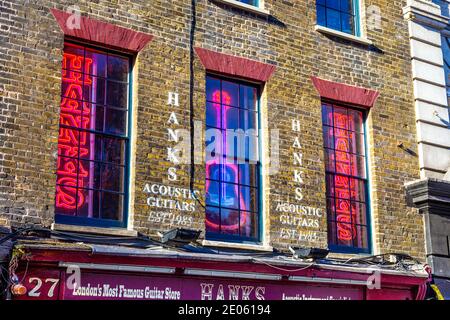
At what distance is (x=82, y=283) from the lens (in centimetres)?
928

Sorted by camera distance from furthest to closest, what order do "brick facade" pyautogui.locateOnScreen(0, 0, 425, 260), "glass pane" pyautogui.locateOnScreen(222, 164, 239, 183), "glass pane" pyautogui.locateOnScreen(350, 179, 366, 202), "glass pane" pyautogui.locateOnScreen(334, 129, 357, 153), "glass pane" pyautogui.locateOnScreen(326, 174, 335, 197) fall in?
"glass pane" pyautogui.locateOnScreen(334, 129, 357, 153) → "glass pane" pyautogui.locateOnScreen(350, 179, 366, 202) → "glass pane" pyautogui.locateOnScreen(326, 174, 335, 197) → "glass pane" pyautogui.locateOnScreen(222, 164, 239, 183) → "brick facade" pyautogui.locateOnScreen(0, 0, 425, 260)

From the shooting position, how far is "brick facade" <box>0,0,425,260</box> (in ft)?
31.4

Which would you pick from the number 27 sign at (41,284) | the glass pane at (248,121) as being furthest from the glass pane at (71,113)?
the glass pane at (248,121)

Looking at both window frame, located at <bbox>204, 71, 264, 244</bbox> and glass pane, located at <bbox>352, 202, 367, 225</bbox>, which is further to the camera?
glass pane, located at <bbox>352, 202, 367, 225</bbox>

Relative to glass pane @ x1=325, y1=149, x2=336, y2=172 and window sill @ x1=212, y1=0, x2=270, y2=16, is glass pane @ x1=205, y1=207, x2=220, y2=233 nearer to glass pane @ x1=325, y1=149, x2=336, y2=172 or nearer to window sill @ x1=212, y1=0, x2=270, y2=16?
glass pane @ x1=325, y1=149, x2=336, y2=172

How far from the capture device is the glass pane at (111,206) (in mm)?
10164

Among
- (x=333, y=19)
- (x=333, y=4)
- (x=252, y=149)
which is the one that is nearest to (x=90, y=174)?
(x=252, y=149)

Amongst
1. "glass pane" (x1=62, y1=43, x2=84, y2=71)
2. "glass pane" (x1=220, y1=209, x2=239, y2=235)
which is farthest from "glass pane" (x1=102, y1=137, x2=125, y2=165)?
"glass pane" (x1=220, y1=209, x2=239, y2=235)

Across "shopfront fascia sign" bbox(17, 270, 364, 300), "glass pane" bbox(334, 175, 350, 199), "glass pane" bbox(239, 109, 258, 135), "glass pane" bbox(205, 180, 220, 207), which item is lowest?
"shopfront fascia sign" bbox(17, 270, 364, 300)

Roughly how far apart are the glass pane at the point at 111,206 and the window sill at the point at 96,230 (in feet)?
1.06

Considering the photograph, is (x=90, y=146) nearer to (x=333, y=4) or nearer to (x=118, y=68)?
(x=118, y=68)

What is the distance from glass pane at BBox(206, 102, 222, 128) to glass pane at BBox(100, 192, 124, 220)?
209 cm

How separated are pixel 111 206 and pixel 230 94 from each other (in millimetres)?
2978

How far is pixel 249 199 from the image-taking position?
37.8 feet
